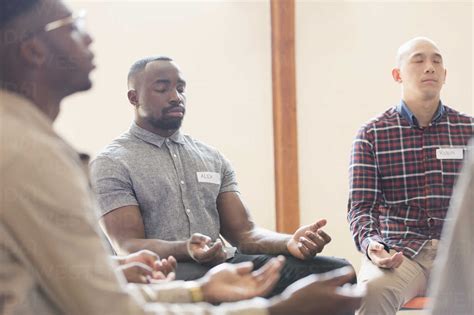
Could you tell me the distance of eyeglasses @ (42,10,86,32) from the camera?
1239 millimetres

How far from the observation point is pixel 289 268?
2406 mm

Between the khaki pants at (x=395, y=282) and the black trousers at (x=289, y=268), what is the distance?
259 millimetres

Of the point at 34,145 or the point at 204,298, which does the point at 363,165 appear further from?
the point at 34,145

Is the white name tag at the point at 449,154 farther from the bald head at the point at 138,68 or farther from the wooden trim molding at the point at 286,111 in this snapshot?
the wooden trim molding at the point at 286,111

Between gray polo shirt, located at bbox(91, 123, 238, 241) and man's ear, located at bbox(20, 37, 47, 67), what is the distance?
1.27m

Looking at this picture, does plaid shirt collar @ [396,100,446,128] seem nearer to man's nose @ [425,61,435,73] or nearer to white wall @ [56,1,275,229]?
man's nose @ [425,61,435,73]

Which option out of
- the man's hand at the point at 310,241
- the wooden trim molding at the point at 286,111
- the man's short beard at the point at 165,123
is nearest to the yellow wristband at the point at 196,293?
the man's hand at the point at 310,241

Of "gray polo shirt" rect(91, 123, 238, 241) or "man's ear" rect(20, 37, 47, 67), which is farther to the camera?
"gray polo shirt" rect(91, 123, 238, 241)

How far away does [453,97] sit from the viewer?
466cm

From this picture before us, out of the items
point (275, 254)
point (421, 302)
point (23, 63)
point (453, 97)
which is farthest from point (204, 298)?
point (453, 97)

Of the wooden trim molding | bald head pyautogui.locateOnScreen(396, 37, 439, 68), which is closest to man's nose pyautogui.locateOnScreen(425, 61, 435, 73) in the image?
bald head pyautogui.locateOnScreen(396, 37, 439, 68)

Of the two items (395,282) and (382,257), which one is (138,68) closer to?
(382,257)

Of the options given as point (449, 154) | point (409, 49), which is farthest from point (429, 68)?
point (449, 154)

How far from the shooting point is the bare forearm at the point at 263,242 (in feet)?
8.36
